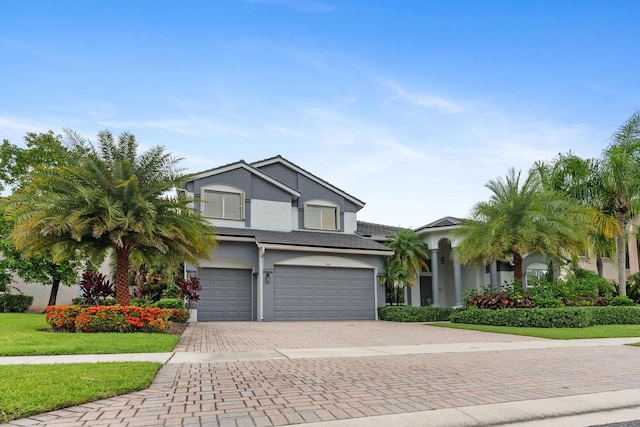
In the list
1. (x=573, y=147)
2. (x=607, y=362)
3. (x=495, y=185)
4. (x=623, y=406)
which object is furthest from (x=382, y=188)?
(x=623, y=406)

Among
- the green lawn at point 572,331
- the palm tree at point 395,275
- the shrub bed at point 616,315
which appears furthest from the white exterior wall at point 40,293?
the shrub bed at point 616,315

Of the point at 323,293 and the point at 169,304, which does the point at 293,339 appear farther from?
the point at 323,293

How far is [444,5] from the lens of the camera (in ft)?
51.3

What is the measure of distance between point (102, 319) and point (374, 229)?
61.9 feet

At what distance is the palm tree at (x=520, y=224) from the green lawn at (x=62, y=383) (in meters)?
15.3

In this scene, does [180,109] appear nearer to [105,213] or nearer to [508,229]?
[105,213]

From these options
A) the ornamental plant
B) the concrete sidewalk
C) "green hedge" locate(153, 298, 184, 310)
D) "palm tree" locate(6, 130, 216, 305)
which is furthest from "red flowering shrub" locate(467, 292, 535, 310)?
"green hedge" locate(153, 298, 184, 310)

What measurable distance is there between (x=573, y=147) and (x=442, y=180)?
291 inches

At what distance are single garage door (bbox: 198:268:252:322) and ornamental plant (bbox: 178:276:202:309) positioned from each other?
5.44 ft

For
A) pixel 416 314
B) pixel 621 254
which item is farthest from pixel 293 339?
pixel 621 254

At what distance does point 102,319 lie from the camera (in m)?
13.2

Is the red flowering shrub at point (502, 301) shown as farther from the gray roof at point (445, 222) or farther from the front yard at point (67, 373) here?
the front yard at point (67, 373)

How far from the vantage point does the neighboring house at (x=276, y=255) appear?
2195cm

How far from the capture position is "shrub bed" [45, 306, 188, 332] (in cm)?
1308
